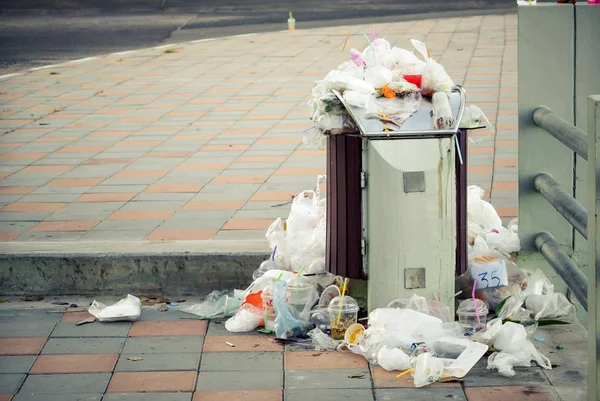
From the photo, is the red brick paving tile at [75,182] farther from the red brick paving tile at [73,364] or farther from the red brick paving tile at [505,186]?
the red brick paving tile at [73,364]

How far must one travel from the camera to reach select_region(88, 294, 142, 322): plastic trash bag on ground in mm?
4914

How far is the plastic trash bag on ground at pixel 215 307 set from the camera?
4.96 meters

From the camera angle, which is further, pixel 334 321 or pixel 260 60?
pixel 260 60

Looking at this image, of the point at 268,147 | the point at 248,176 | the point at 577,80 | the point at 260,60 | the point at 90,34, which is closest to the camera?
the point at 577,80

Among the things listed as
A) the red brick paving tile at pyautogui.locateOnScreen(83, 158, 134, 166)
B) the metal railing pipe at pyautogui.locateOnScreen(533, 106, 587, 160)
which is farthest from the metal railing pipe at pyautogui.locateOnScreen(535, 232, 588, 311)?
the red brick paving tile at pyautogui.locateOnScreen(83, 158, 134, 166)

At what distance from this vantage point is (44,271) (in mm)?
5348

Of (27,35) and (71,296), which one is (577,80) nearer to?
(71,296)

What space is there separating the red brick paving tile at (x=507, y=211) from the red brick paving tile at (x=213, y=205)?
5.26ft

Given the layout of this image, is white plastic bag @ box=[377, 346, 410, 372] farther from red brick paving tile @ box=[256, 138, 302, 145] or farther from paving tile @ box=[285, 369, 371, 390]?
A: red brick paving tile @ box=[256, 138, 302, 145]

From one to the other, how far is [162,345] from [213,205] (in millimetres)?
1987

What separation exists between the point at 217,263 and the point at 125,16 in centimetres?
1721

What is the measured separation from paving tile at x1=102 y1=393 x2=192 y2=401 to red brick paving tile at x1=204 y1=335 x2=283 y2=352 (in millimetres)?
506

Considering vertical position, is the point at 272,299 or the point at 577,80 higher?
the point at 577,80

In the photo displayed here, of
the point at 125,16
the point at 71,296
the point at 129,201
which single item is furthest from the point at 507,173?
the point at 125,16
